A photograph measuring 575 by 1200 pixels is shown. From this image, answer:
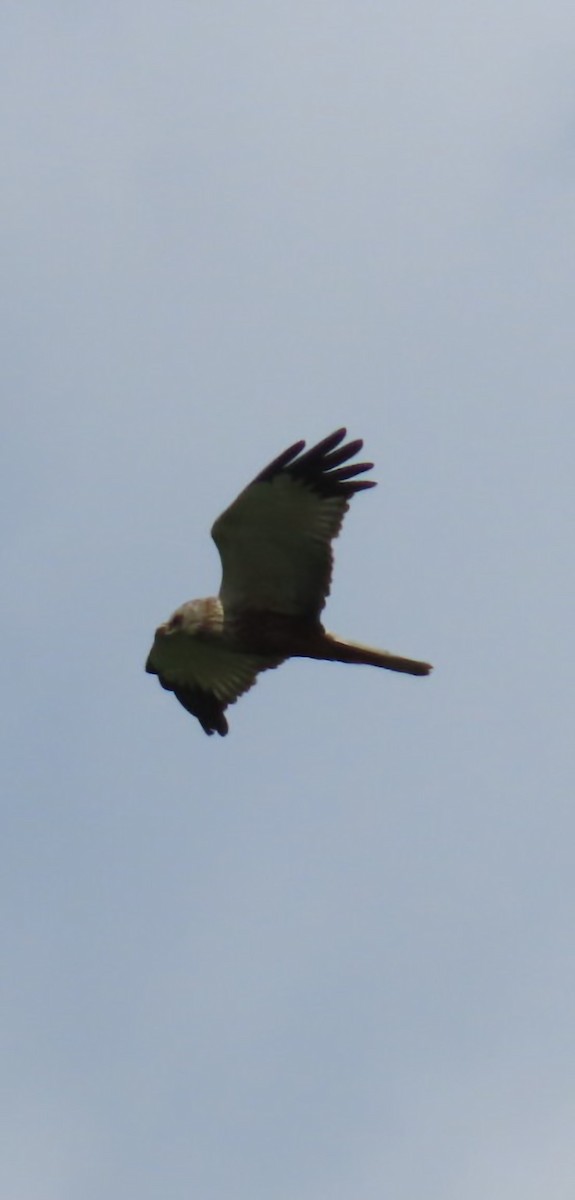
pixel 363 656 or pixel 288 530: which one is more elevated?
pixel 288 530

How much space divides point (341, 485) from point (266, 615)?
155 cm

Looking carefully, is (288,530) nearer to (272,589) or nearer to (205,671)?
(272,589)

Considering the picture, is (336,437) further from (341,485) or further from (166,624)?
(166,624)

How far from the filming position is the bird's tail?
71.1ft

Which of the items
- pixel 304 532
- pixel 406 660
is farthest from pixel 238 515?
pixel 406 660

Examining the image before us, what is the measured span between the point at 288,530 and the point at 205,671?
2.10 meters

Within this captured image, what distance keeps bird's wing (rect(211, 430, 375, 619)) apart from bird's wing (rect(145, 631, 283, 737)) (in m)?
0.59

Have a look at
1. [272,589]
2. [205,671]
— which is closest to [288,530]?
[272,589]

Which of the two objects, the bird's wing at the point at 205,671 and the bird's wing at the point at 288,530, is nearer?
the bird's wing at the point at 288,530

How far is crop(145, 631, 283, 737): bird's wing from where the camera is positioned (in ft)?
75.5

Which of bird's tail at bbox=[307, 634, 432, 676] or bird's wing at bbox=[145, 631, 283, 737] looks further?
bird's wing at bbox=[145, 631, 283, 737]

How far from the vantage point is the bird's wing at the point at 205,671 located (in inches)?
906

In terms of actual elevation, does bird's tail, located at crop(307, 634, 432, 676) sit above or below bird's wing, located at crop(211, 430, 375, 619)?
below

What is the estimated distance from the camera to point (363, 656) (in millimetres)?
21859
